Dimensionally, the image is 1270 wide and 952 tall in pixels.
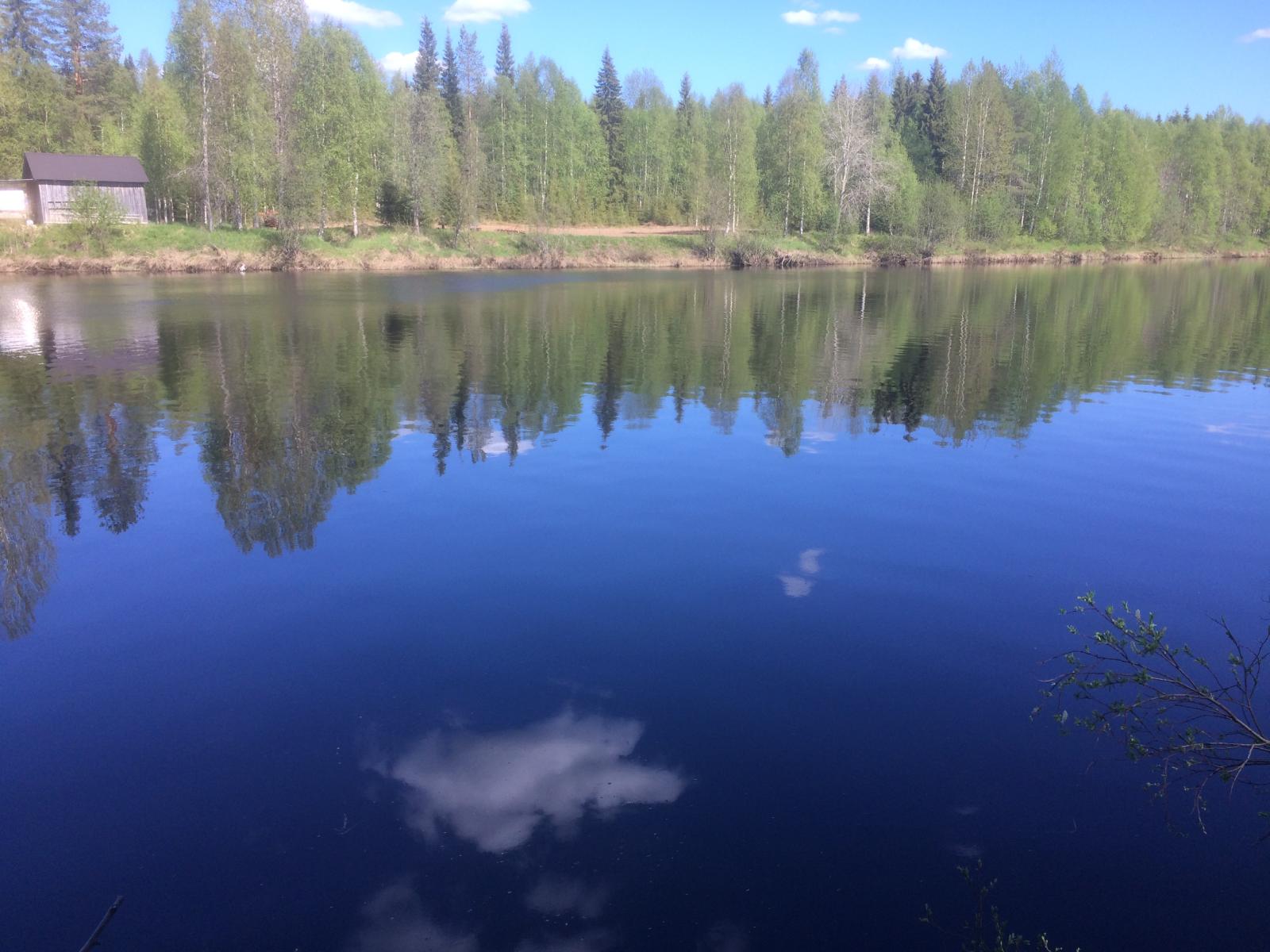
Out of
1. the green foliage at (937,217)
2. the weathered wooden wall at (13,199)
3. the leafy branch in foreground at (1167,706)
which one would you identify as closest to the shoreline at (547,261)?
the green foliage at (937,217)

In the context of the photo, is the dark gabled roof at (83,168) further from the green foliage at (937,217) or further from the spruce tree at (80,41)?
the green foliage at (937,217)

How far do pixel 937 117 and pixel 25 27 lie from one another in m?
81.7

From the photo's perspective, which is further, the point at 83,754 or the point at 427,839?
the point at 83,754

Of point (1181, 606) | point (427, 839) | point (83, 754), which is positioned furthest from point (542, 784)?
point (1181, 606)

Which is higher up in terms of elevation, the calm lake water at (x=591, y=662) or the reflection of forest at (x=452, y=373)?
the reflection of forest at (x=452, y=373)

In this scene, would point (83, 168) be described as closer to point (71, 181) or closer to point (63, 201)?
point (71, 181)

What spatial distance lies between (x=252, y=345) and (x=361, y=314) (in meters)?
8.24

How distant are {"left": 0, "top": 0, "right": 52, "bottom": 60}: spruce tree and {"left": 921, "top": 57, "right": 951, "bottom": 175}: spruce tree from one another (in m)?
78.1

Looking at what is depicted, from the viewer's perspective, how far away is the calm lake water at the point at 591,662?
4914 mm

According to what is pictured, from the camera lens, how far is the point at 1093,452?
1426cm

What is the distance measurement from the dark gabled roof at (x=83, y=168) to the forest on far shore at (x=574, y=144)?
2564 millimetres

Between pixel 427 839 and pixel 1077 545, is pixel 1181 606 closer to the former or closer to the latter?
pixel 1077 545

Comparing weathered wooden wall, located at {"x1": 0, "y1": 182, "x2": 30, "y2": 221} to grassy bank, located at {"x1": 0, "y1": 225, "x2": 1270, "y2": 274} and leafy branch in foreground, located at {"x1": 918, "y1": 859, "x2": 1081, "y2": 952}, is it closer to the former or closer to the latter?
grassy bank, located at {"x1": 0, "y1": 225, "x2": 1270, "y2": 274}

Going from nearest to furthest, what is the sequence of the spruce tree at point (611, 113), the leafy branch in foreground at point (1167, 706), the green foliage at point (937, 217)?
the leafy branch in foreground at point (1167, 706) → the green foliage at point (937, 217) → the spruce tree at point (611, 113)
